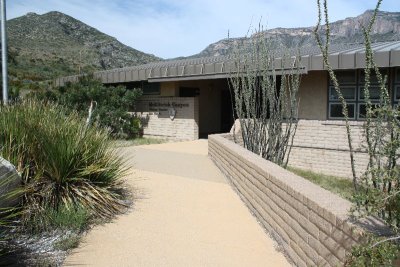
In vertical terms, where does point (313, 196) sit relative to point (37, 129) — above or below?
below

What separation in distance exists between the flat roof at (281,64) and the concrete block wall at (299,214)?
4.10 metres

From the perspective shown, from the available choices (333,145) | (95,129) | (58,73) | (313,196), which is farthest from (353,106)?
(58,73)

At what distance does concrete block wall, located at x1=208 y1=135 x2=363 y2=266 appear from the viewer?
3.40m

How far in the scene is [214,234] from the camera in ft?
17.7

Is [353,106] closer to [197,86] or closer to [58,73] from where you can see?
[197,86]

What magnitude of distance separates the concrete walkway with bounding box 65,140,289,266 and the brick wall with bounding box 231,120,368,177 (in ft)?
16.7

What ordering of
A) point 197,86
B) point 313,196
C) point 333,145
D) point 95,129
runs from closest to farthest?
1. point 313,196
2. point 95,129
3. point 333,145
4. point 197,86

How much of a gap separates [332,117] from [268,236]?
29.2 feet

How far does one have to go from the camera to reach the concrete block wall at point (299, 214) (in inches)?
134

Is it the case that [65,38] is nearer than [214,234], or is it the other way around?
[214,234]

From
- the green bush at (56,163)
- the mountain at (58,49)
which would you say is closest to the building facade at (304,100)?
the green bush at (56,163)

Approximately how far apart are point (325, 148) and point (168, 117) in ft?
24.8

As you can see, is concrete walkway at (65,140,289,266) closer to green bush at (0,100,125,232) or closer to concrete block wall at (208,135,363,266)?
concrete block wall at (208,135,363,266)

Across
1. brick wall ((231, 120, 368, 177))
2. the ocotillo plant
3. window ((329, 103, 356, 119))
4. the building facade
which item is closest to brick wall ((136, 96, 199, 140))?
the building facade
